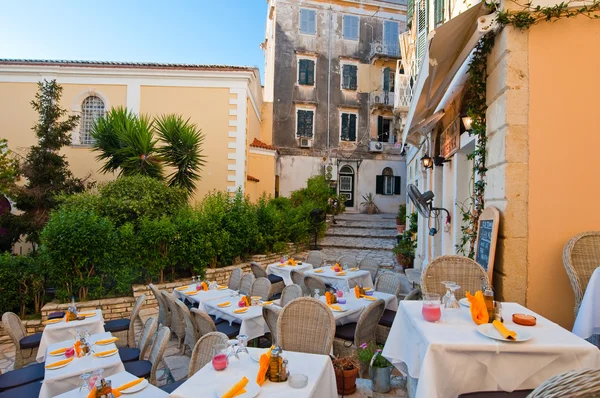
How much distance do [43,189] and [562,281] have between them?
12.0m

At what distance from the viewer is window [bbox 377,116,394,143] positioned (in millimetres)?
23141

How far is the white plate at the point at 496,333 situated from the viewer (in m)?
2.48

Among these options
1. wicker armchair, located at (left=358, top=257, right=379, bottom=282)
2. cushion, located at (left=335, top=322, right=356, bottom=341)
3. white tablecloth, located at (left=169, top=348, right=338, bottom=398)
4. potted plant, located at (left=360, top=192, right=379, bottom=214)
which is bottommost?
cushion, located at (left=335, top=322, right=356, bottom=341)

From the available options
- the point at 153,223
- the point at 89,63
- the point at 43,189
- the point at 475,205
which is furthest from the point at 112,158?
the point at 475,205

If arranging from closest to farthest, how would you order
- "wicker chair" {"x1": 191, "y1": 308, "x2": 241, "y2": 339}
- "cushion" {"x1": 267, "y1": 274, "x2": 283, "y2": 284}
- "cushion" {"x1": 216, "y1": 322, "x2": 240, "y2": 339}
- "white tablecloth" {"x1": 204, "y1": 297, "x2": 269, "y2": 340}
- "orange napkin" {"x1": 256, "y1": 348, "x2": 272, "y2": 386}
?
1. "orange napkin" {"x1": 256, "y1": 348, "x2": 272, "y2": 386}
2. "wicker chair" {"x1": 191, "y1": 308, "x2": 241, "y2": 339}
3. "white tablecloth" {"x1": 204, "y1": 297, "x2": 269, "y2": 340}
4. "cushion" {"x1": 216, "y1": 322, "x2": 240, "y2": 339}
5. "cushion" {"x1": 267, "y1": 274, "x2": 283, "y2": 284}

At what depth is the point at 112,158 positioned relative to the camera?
33.5 ft

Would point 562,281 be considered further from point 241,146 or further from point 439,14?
point 241,146

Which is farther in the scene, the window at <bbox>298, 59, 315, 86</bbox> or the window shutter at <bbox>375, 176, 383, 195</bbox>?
the window shutter at <bbox>375, 176, 383, 195</bbox>

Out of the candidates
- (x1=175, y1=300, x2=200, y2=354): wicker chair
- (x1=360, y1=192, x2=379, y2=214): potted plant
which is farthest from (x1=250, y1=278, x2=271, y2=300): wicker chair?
(x1=360, y1=192, x2=379, y2=214): potted plant

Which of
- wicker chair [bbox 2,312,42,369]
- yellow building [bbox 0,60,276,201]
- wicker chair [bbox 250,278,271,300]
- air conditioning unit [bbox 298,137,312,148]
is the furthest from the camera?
air conditioning unit [bbox 298,137,312,148]

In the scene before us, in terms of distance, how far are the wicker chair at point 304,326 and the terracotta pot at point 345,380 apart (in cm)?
28

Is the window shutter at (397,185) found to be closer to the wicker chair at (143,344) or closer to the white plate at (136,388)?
the wicker chair at (143,344)

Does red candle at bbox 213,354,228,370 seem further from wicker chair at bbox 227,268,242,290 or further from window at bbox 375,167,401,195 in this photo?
window at bbox 375,167,401,195

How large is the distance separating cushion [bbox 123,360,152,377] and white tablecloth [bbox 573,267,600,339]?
4152mm
